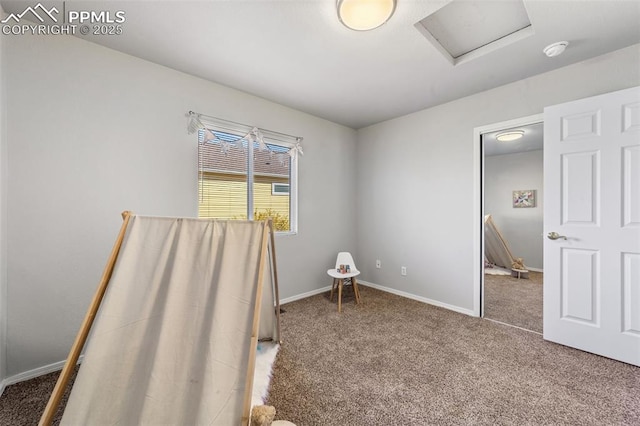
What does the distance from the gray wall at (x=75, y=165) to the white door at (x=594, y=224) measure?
330 centimetres

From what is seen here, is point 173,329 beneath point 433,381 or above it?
above

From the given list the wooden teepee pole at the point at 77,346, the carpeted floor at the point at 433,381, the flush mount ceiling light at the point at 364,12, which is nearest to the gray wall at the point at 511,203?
the carpeted floor at the point at 433,381

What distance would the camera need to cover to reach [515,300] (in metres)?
3.15

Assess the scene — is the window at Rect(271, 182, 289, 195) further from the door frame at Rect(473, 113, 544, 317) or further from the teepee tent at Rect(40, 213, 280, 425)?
the door frame at Rect(473, 113, 544, 317)

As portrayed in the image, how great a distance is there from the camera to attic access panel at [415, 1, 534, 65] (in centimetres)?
167

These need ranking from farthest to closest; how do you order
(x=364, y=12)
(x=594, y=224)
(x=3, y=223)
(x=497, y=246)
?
(x=497, y=246), (x=594, y=224), (x=3, y=223), (x=364, y=12)

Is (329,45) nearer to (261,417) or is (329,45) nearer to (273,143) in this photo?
(273,143)

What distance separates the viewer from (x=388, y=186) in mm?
3580

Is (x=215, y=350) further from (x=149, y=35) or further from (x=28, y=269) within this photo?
(x=149, y=35)

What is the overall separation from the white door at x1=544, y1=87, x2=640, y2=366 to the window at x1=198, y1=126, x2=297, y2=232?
2668 millimetres

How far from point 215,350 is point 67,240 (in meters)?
1.59

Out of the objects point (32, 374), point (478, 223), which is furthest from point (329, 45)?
point (32, 374)

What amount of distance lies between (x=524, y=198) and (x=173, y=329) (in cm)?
555

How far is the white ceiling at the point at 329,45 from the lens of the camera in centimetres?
158
